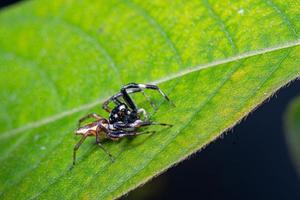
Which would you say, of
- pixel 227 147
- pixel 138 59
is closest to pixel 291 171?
pixel 227 147

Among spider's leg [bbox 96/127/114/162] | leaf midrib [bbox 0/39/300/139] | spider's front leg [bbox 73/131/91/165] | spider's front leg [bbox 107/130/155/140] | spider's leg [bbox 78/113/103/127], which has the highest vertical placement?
leaf midrib [bbox 0/39/300/139]

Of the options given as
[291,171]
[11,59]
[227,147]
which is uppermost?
[11,59]

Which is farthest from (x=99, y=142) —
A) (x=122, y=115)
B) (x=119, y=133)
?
(x=122, y=115)

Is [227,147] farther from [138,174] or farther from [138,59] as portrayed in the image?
[138,174]

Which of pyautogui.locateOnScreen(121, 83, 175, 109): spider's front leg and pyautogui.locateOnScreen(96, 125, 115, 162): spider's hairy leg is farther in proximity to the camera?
pyautogui.locateOnScreen(121, 83, 175, 109): spider's front leg

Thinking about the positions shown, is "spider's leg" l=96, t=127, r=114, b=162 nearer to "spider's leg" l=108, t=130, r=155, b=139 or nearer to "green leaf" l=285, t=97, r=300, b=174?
"spider's leg" l=108, t=130, r=155, b=139

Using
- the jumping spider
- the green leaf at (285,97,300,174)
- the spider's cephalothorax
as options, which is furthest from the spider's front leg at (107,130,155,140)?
the green leaf at (285,97,300,174)

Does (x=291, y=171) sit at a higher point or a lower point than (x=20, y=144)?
lower
